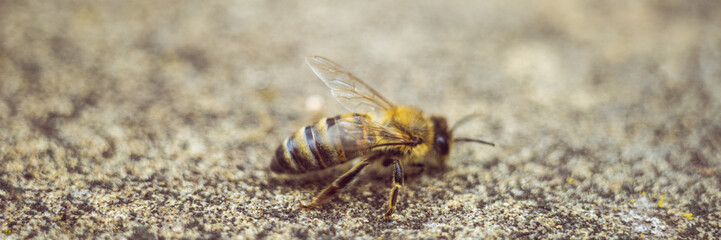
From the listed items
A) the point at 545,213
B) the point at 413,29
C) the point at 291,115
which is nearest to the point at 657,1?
the point at 413,29

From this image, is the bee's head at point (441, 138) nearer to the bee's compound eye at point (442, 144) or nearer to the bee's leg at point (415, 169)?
the bee's compound eye at point (442, 144)

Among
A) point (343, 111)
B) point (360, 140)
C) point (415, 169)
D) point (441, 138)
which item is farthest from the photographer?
point (343, 111)

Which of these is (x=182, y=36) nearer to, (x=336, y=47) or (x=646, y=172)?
(x=336, y=47)

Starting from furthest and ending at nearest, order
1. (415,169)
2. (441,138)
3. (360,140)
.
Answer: (415,169) < (441,138) < (360,140)

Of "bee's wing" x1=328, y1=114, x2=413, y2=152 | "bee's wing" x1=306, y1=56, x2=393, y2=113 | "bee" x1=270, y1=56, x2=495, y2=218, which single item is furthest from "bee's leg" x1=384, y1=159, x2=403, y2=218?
"bee's wing" x1=306, y1=56, x2=393, y2=113

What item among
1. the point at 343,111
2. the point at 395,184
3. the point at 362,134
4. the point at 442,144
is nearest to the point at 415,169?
the point at 442,144

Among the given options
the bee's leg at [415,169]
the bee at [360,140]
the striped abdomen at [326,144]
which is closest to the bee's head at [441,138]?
the bee at [360,140]

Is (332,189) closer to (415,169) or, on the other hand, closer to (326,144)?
(326,144)
